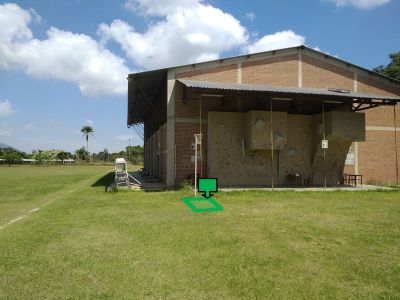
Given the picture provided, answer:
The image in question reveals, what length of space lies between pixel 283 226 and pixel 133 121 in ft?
98.5

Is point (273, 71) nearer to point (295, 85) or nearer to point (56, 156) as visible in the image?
point (295, 85)

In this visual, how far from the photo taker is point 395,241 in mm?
7582

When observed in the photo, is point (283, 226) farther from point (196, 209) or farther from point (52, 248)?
point (52, 248)

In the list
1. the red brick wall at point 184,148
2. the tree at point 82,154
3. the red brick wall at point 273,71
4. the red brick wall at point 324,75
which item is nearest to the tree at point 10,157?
the tree at point 82,154

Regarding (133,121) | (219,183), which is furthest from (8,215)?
(133,121)

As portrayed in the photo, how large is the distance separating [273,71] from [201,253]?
17320mm

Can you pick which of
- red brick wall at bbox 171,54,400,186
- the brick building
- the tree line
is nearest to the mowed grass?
the brick building

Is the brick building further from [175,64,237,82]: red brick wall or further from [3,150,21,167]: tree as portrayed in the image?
[3,150,21,167]: tree

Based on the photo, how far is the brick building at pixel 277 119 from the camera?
19.9 m

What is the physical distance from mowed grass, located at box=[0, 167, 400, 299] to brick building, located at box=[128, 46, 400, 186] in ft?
26.9

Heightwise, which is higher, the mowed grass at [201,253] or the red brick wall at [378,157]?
the red brick wall at [378,157]

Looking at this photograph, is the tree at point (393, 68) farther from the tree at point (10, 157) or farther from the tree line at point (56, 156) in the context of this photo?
the tree at point (10, 157)

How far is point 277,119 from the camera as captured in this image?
20266 mm

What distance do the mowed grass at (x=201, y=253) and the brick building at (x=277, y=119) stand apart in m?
8.20
